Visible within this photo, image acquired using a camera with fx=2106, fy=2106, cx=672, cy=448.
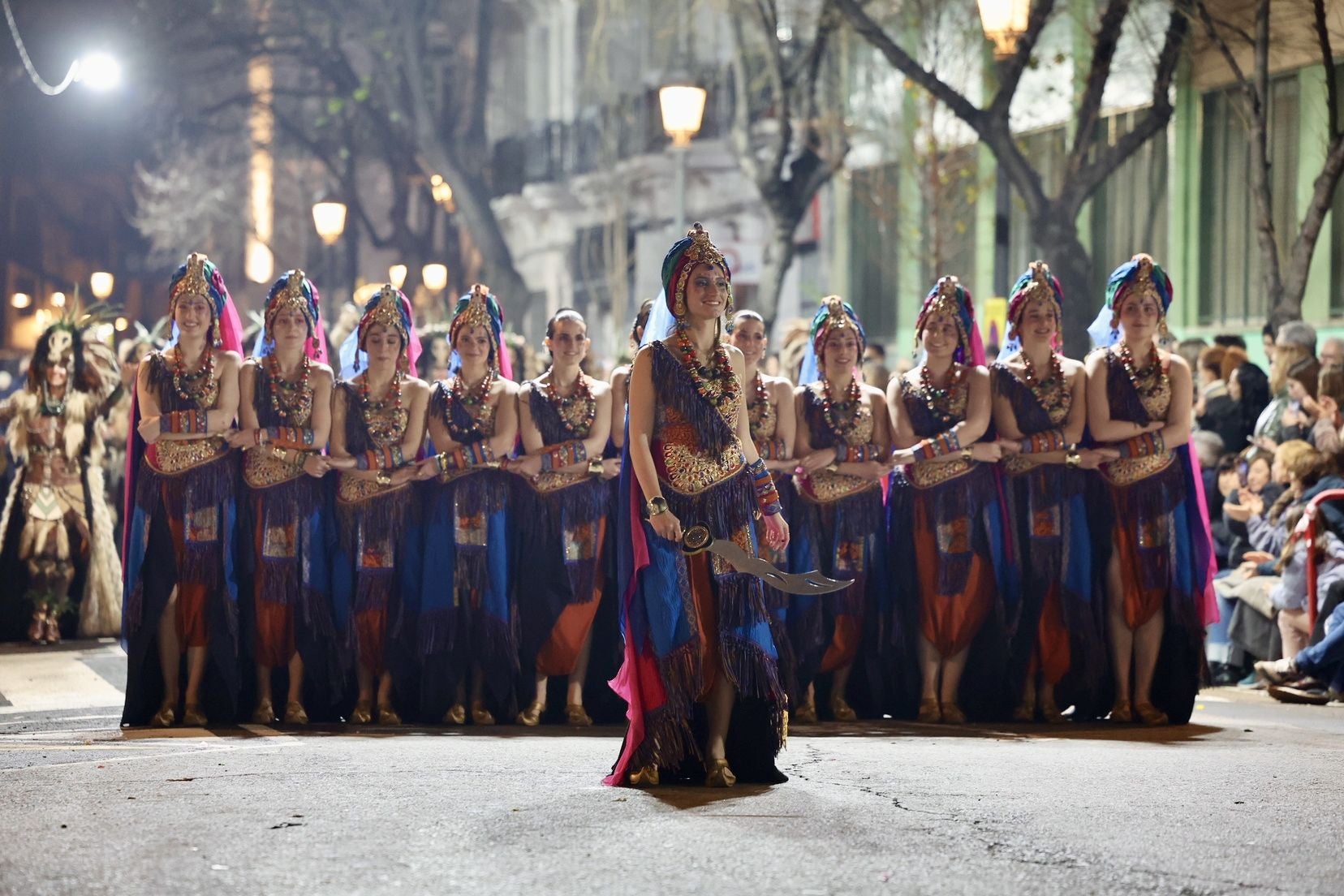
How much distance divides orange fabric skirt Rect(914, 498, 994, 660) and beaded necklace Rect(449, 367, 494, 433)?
211cm

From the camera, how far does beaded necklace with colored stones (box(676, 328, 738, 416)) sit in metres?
7.15

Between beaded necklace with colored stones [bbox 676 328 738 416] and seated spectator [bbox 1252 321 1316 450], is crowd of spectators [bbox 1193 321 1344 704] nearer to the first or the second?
seated spectator [bbox 1252 321 1316 450]

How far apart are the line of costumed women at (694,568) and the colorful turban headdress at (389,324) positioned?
303 cm

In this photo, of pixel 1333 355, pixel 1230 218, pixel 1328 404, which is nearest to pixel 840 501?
pixel 1328 404

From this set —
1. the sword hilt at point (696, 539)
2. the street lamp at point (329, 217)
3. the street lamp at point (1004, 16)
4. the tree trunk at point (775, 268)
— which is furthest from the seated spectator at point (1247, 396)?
the street lamp at point (329, 217)

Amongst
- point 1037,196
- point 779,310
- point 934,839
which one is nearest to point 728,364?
point 934,839

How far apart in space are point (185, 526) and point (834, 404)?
309 cm

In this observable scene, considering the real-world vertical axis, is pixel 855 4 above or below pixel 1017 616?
above

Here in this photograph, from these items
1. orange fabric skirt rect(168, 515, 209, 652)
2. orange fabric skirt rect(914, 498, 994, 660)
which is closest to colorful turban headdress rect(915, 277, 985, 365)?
orange fabric skirt rect(914, 498, 994, 660)

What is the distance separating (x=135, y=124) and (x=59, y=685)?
123ft

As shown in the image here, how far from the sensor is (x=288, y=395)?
9828 millimetres

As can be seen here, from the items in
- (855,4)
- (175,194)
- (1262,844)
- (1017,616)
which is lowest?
(1262,844)

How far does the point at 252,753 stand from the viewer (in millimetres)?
7961

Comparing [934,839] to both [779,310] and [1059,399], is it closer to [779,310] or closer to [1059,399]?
[1059,399]
